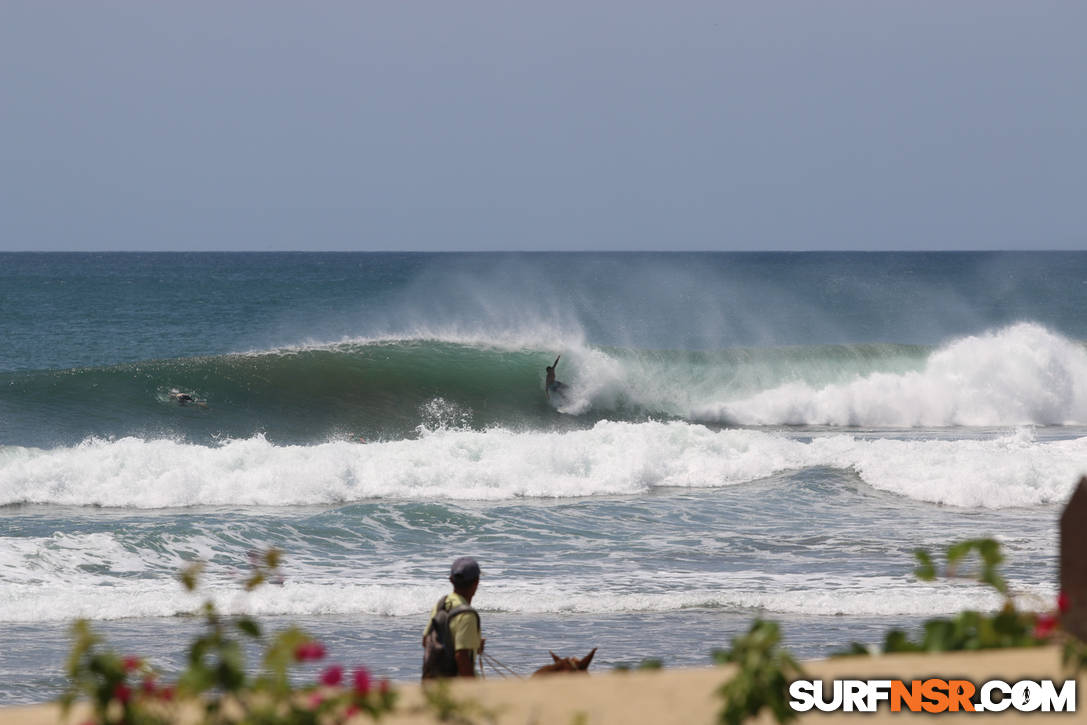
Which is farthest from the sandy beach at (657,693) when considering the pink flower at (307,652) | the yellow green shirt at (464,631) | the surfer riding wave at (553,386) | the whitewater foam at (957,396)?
the whitewater foam at (957,396)

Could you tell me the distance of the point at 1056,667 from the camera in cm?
335

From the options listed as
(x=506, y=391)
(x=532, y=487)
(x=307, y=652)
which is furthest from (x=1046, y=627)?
(x=506, y=391)

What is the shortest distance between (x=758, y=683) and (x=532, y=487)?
13962 millimetres

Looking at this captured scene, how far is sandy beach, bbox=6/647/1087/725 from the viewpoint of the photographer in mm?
3135

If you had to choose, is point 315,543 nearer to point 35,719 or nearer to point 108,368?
point 35,719

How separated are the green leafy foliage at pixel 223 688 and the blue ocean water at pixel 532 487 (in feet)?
13.5

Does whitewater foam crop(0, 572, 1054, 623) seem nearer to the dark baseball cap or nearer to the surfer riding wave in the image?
the dark baseball cap

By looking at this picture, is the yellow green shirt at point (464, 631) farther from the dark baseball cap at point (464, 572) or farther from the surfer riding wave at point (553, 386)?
the surfer riding wave at point (553, 386)

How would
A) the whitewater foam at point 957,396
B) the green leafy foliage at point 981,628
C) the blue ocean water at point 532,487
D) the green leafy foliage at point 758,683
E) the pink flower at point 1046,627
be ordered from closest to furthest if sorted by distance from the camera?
the green leafy foliage at point 758,683 < the pink flower at point 1046,627 < the green leafy foliage at point 981,628 < the blue ocean water at point 532,487 < the whitewater foam at point 957,396

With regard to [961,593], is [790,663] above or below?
below

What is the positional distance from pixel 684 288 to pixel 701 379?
2282 inches

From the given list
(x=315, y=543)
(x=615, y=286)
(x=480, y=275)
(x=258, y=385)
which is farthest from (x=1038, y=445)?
(x=480, y=275)

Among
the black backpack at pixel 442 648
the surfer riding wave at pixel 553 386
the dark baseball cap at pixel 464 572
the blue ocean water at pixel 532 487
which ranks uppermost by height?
the surfer riding wave at pixel 553 386

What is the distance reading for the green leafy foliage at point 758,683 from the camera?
3088 millimetres
